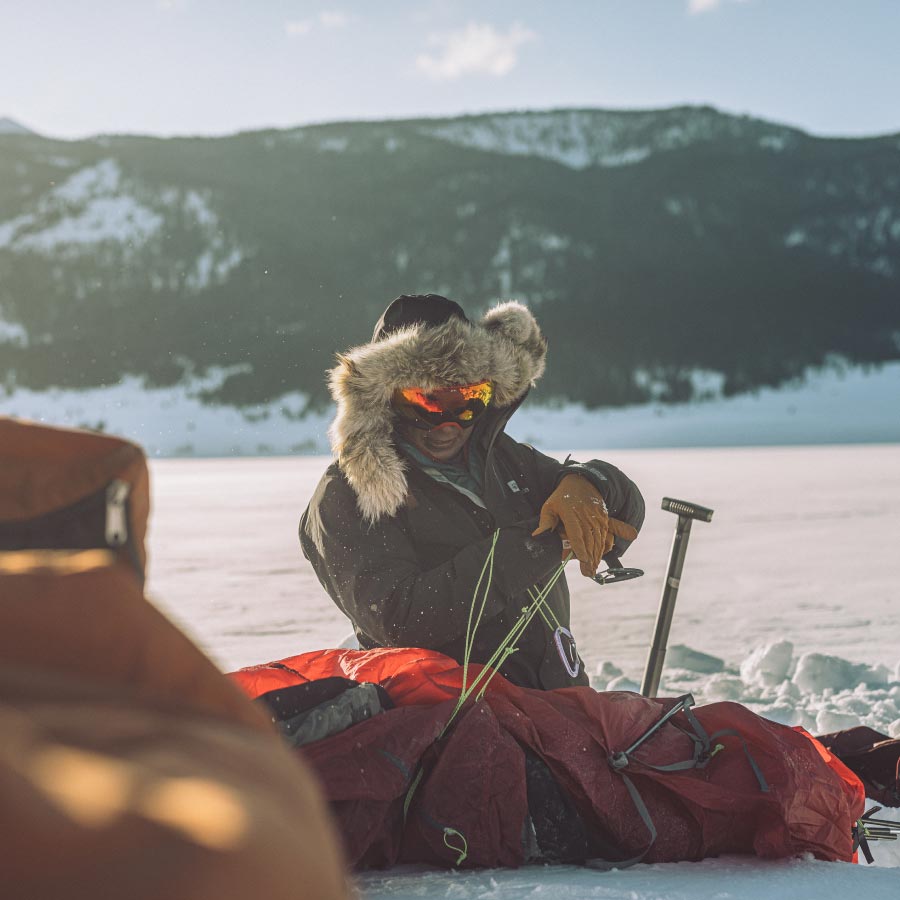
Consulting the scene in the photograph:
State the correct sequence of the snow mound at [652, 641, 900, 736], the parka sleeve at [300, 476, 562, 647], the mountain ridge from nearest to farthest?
1. the parka sleeve at [300, 476, 562, 647]
2. the snow mound at [652, 641, 900, 736]
3. the mountain ridge

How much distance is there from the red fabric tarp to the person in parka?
1.39 feet

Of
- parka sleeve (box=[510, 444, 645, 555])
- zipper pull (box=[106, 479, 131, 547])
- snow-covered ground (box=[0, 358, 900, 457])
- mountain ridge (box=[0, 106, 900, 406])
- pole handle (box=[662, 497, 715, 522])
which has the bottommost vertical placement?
snow-covered ground (box=[0, 358, 900, 457])

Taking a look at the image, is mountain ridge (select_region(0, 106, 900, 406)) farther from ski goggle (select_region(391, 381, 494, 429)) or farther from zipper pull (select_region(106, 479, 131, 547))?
zipper pull (select_region(106, 479, 131, 547))

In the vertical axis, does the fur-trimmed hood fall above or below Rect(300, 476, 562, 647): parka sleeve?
above

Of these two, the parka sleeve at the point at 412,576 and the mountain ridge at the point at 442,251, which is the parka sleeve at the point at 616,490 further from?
the mountain ridge at the point at 442,251

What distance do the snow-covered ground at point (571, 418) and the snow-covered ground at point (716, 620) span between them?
113 feet

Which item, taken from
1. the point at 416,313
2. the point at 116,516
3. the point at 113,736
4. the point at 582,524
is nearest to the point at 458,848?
the point at 582,524

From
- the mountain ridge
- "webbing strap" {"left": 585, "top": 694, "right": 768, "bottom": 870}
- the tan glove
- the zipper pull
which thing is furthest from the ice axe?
the mountain ridge

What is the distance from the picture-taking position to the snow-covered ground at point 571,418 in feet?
150

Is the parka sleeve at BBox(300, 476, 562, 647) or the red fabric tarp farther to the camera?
the parka sleeve at BBox(300, 476, 562, 647)

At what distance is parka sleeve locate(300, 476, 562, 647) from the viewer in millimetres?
2025

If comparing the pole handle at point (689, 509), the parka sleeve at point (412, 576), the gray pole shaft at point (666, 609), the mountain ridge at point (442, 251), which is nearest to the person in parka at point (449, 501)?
the parka sleeve at point (412, 576)

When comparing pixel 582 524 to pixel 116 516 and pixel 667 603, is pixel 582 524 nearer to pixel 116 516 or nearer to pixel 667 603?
pixel 667 603

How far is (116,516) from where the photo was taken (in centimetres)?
67
